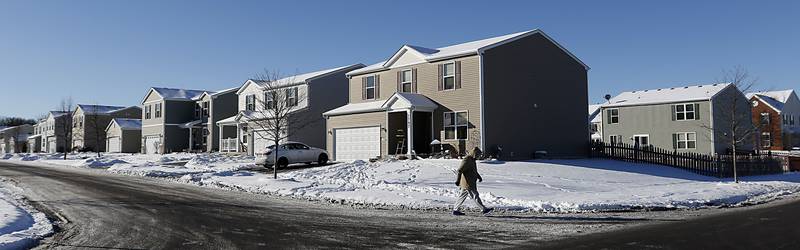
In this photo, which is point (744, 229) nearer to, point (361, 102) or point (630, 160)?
point (630, 160)

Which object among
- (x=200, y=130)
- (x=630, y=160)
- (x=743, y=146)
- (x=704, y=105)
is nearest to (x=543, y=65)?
(x=630, y=160)

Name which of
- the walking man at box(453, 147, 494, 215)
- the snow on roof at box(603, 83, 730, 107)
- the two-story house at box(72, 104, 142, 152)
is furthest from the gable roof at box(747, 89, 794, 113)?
the two-story house at box(72, 104, 142, 152)

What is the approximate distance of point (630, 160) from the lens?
30.5 meters

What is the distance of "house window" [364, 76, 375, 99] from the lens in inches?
1277

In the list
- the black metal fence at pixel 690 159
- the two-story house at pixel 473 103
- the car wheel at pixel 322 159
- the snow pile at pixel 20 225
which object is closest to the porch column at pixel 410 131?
the two-story house at pixel 473 103

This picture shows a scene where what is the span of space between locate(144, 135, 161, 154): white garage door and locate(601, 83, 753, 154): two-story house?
130 feet

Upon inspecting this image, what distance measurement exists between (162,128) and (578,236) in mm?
50670

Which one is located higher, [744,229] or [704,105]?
[704,105]

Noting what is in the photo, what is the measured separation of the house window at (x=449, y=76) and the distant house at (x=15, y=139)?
87.1 metres

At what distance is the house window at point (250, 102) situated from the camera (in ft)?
148

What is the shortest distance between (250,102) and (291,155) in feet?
58.8

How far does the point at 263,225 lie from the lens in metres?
11.4

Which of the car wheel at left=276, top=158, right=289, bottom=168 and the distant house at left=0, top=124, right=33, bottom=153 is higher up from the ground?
the distant house at left=0, top=124, right=33, bottom=153

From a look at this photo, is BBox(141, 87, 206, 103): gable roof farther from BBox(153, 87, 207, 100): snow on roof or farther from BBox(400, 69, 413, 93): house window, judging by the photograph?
BBox(400, 69, 413, 93): house window
